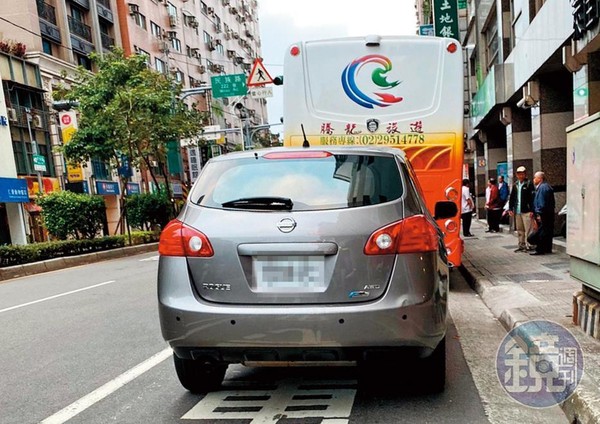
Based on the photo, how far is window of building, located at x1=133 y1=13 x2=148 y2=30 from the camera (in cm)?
3769

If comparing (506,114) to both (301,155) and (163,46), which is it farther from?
(163,46)

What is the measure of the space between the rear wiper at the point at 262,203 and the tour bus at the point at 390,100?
4.02m

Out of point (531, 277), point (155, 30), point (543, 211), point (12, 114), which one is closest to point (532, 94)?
point (543, 211)

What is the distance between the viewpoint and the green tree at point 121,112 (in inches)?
743

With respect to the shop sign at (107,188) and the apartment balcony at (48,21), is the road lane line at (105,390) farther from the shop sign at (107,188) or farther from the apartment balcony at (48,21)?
the apartment balcony at (48,21)

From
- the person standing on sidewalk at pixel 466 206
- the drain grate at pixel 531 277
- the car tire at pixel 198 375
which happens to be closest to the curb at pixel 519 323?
the drain grate at pixel 531 277

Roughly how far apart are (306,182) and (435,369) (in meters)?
1.51

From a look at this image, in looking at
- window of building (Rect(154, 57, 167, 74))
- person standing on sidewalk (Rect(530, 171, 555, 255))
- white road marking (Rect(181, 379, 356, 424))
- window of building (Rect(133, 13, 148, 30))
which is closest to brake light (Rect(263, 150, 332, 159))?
white road marking (Rect(181, 379, 356, 424))

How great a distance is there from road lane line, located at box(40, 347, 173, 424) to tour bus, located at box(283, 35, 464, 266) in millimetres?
3673

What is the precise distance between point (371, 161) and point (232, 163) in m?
0.93

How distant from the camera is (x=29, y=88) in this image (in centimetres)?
2617

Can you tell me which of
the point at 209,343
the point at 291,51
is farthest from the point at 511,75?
the point at 209,343

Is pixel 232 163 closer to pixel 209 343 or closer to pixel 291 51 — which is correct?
pixel 209 343

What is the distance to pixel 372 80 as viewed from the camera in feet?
23.3
